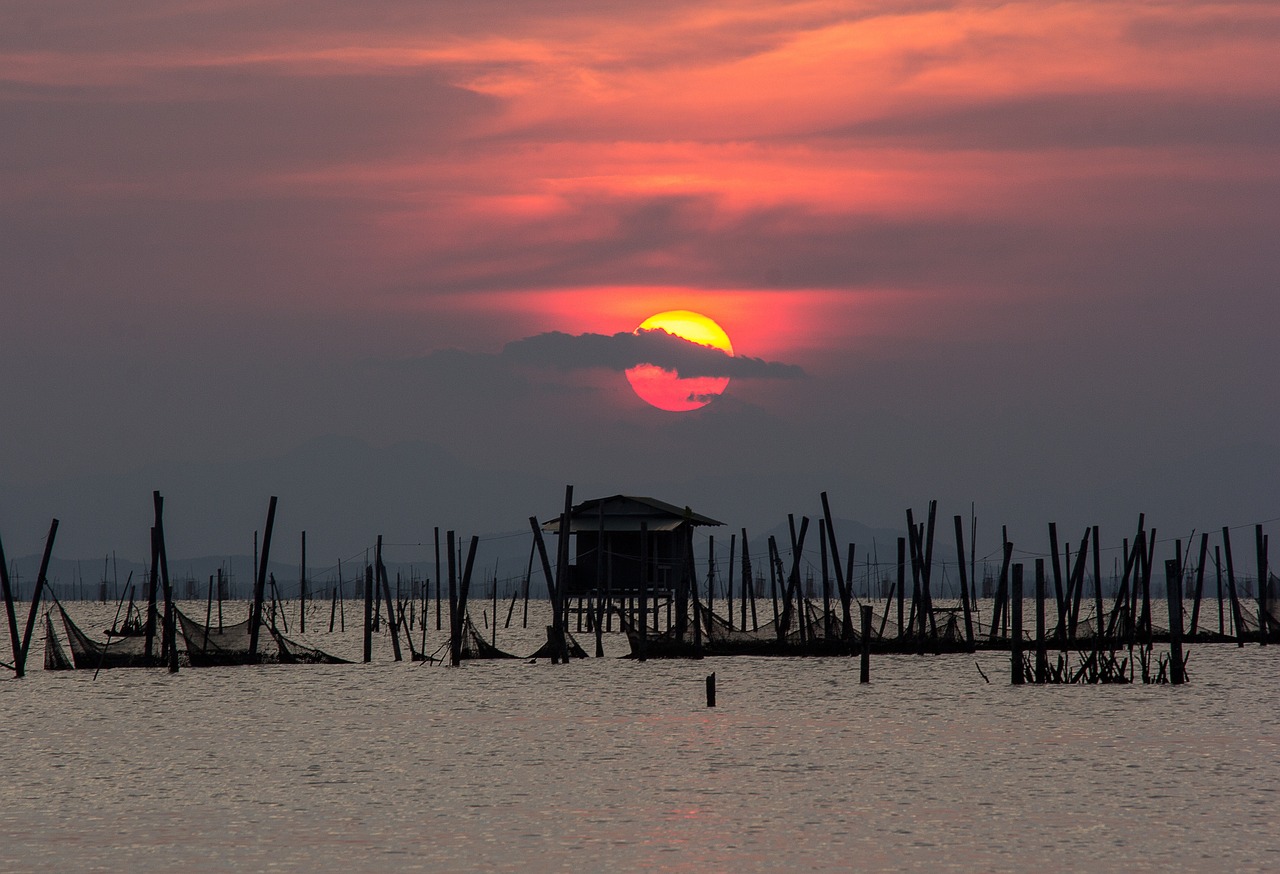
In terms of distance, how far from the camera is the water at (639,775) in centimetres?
1717

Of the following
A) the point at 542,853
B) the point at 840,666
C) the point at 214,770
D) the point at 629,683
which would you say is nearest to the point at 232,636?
the point at 629,683

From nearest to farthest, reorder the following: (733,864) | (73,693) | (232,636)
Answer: (733,864) < (73,693) < (232,636)

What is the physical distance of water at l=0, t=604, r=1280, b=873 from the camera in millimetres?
17172

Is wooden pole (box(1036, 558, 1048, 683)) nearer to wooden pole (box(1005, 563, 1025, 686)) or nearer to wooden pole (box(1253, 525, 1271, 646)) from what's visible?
wooden pole (box(1005, 563, 1025, 686))

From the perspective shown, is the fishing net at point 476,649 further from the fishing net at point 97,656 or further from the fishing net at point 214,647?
the fishing net at point 97,656

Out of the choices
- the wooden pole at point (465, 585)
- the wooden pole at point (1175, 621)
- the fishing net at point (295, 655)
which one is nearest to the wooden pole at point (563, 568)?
the wooden pole at point (465, 585)

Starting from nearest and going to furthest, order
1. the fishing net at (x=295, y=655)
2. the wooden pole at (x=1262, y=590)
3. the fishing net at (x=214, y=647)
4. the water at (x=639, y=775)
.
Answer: the water at (x=639, y=775), the fishing net at (x=295, y=655), the fishing net at (x=214, y=647), the wooden pole at (x=1262, y=590)

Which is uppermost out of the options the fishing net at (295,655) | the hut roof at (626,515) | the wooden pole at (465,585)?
the hut roof at (626,515)

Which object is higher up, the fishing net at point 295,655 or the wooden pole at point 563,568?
the wooden pole at point 563,568

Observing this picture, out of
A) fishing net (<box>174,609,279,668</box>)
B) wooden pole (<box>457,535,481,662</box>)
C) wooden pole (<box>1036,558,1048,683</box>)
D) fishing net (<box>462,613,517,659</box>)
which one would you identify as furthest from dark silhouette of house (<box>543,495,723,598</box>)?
wooden pole (<box>1036,558,1048,683</box>)

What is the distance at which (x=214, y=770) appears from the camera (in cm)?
2419

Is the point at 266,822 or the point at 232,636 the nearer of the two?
the point at 266,822

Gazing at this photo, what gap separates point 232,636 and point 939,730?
893 inches

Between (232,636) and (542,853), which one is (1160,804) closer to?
(542,853)
